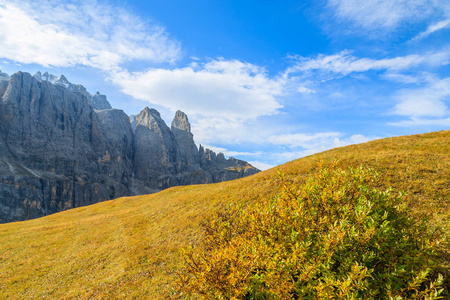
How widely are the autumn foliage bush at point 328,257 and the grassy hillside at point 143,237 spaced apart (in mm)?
8387

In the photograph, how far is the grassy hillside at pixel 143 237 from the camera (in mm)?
19641

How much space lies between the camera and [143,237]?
2834cm

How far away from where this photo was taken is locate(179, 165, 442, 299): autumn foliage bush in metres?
6.66

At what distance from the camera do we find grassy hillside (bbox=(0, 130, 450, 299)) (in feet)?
64.4

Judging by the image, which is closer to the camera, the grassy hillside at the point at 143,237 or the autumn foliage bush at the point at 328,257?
the autumn foliage bush at the point at 328,257

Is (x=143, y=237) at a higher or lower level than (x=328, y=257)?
lower

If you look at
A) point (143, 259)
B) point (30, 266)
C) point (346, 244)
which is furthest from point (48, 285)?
point (346, 244)

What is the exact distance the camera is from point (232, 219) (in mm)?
10891

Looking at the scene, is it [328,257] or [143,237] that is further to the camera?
[143,237]

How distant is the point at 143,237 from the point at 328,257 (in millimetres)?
26889

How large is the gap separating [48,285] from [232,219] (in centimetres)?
2311

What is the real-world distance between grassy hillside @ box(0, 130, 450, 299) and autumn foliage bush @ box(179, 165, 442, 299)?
27.5 feet

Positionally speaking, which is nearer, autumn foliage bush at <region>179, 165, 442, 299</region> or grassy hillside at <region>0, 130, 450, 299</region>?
autumn foliage bush at <region>179, 165, 442, 299</region>

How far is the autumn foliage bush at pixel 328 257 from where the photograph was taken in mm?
6664
